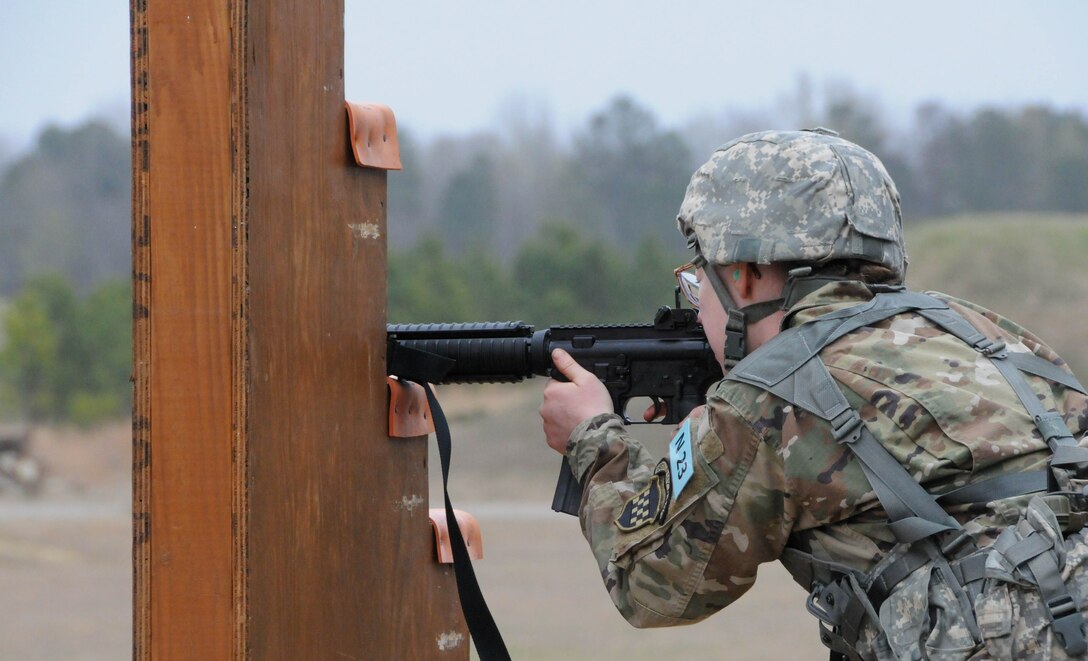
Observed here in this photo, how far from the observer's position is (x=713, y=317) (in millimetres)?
2621

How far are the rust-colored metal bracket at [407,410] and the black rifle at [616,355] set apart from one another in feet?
0.58

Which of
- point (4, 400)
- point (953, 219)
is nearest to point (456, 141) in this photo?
point (953, 219)

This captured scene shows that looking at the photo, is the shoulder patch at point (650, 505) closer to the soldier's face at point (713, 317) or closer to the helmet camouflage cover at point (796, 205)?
the soldier's face at point (713, 317)

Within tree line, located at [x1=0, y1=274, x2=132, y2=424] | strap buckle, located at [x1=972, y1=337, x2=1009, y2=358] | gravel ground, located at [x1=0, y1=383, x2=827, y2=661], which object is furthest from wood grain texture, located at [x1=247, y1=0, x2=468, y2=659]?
tree line, located at [x1=0, y1=274, x2=132, y2=424]

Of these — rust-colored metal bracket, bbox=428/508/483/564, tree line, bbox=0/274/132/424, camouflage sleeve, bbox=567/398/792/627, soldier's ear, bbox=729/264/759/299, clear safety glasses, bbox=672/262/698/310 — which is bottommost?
tree line, bbox=0/274/132/424

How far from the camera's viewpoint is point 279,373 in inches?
87.4

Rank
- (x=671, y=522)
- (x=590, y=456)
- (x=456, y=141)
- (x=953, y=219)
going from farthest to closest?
1. (x=456, y=141)
2. (x=953, y=219)
3. (x=590, y=456)
4. (x=671, y=522)

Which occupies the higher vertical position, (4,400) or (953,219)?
(953,219)

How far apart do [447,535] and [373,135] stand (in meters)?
0.96

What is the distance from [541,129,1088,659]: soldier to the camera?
2.16 meters

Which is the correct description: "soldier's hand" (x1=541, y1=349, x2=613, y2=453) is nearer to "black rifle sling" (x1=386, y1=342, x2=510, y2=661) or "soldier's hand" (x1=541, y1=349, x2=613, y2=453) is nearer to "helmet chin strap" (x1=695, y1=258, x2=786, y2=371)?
"black rifle sling" (x1=386, y1=342, x2=510, y2=661)

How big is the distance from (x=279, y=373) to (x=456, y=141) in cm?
4997

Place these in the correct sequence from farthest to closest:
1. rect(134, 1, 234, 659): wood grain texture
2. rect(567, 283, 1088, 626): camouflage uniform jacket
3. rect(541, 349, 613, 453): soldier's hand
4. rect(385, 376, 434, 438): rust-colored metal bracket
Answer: rect(541, 349, 613, 453): soldier's hand, rect(385, 376, 434, 438): rust-colored metal bracket, rect(567, 283, 1088, 626): camouflage uniform jacket, rect(134, 1, 234, 659): wood grain texture

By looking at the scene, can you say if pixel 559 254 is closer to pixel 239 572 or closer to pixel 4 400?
pixel 4 400
